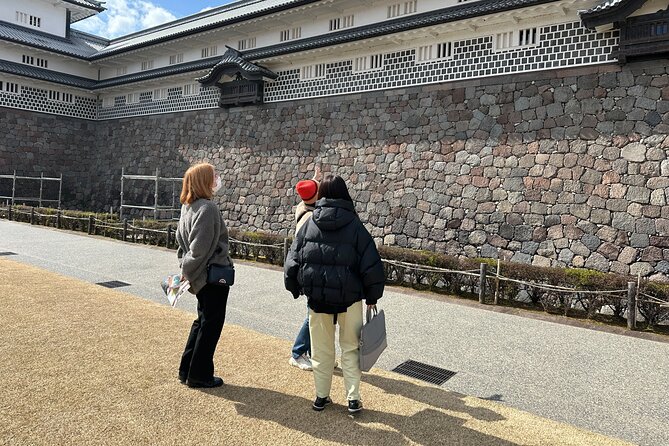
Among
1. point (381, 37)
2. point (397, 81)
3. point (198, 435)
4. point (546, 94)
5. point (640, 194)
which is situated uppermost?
point (381, 37)

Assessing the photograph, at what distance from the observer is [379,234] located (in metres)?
13.9

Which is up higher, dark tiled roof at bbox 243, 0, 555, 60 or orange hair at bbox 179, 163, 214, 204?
dark tiled roof at bbox 243, 0, 555, 60

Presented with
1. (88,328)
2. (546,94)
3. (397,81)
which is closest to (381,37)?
(397,81)

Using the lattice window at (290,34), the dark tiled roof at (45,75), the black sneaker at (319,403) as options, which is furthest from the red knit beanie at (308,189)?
the dark tiled roof at (45,75)

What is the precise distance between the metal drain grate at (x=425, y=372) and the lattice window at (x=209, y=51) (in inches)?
744

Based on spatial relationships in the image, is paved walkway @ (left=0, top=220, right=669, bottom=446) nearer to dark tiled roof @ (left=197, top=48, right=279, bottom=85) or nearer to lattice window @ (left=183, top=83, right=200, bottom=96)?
dark tiled roof @ (left=197, top=48, right=279, bottom=85)

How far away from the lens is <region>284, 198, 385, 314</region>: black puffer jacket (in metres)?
3.47

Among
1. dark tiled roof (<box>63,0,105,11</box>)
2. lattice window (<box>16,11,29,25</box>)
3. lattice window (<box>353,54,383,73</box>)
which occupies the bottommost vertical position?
lattice window (<box>353,54,383,73</box>)

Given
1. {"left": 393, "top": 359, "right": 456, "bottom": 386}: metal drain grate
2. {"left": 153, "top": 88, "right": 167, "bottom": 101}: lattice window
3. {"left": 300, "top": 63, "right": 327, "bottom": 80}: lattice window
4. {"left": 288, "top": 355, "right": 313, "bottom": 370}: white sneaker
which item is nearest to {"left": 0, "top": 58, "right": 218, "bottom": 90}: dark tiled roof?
{"left": 153, "top": 88, "right": 167, "bottom": 101}: lattice window

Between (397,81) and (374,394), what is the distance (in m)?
11.6

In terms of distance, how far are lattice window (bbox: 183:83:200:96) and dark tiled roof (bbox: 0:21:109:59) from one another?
810cm

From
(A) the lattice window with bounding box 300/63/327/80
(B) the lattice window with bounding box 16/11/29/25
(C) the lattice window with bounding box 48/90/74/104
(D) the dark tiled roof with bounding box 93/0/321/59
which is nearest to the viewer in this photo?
(A) the lattice window with bounding box 300/63/327/80

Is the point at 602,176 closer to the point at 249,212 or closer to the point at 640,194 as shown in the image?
the point at 640,194

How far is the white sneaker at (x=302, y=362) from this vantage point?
15.0 feet
